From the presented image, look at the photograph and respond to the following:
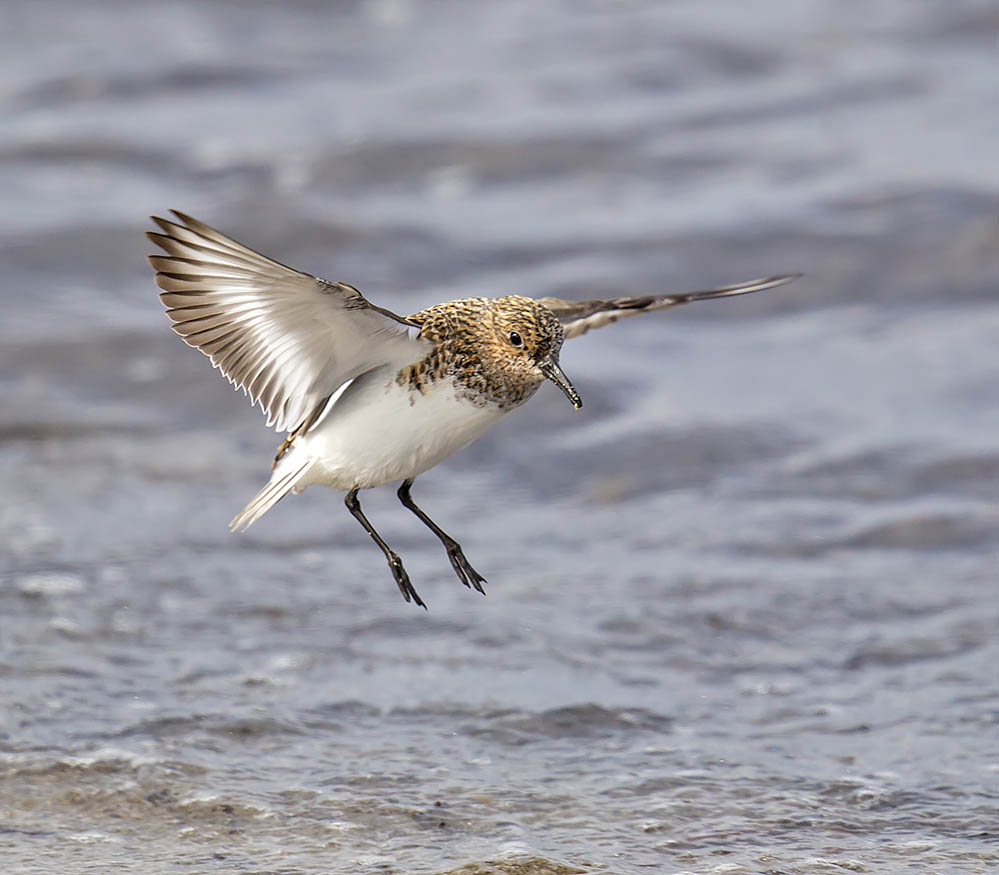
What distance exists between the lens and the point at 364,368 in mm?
4609

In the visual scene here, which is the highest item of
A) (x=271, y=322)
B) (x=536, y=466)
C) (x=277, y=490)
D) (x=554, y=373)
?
(x=271, y=322)

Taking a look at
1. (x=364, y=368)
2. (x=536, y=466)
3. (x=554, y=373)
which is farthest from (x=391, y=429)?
(x=536, y=466)

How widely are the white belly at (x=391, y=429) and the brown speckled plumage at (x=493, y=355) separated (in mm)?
35

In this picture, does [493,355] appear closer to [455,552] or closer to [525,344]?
[525,344]

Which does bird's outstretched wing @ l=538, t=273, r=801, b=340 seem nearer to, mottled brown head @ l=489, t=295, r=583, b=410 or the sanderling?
the sanderling

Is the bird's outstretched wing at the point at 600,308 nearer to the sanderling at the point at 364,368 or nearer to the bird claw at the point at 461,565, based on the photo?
the sanderling at the point at 364,368

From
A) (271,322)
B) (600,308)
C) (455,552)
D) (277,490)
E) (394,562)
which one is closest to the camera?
(271,322)

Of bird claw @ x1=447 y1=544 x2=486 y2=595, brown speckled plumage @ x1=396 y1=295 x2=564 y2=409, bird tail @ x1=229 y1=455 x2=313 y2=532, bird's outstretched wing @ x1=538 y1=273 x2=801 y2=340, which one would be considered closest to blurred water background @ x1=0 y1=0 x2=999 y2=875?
bird claw @ x1=447 y1=544 x2=486 y2=595

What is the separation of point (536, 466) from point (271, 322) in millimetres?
3988

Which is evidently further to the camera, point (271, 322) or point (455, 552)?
point (455, 552)

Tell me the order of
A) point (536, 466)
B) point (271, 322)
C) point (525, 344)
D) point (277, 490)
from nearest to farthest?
point (271, 322), point (525, 344), point (277, 490), point (536, 466)

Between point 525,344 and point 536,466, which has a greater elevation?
point 525,344

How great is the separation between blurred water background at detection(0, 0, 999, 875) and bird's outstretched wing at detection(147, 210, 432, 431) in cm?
137

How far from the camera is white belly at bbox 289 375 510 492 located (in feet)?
15.0
